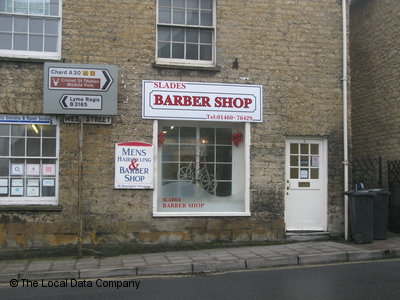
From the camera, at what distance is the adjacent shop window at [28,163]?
9391mm

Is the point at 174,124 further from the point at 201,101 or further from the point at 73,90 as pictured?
the point at 73,90

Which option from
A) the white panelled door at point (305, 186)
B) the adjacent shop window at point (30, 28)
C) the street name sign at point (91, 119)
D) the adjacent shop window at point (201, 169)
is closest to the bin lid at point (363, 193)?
the white panelled door at point (305, 186)

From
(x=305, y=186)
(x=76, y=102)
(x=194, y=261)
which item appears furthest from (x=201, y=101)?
(x=194, y=261)

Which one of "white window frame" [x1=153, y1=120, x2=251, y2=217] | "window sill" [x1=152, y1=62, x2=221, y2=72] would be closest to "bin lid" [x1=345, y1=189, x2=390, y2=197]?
"white window frame" [x1=153, y1=120, x2=251, y2=217]

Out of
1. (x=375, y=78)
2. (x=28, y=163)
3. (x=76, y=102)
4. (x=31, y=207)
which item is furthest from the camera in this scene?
(x=375, y=78)

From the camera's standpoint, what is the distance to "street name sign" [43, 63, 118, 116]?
9.05 meters

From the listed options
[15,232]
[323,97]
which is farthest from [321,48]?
[15,232]

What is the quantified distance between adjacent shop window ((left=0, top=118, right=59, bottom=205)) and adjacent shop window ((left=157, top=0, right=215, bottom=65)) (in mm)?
3083

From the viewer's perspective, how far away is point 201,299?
614cm

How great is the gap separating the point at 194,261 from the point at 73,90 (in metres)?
4.16

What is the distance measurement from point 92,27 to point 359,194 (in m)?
6.97

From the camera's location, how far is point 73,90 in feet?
29.7

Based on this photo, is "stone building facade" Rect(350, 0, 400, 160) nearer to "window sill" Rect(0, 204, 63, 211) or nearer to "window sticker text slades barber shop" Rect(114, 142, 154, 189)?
"window sticker text slades barber shop" Rect(114, 142, 154, 189)

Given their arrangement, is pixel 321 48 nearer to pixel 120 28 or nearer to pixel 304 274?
pixel 120 28
